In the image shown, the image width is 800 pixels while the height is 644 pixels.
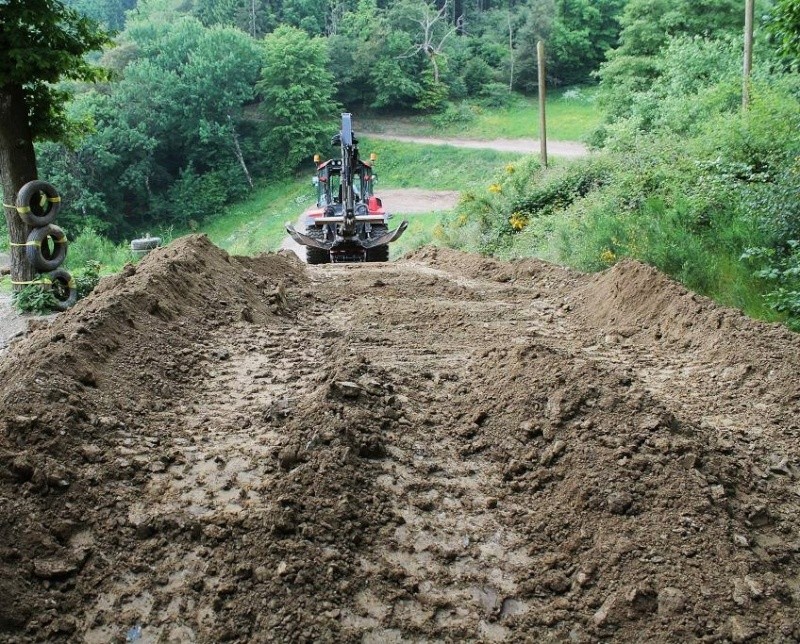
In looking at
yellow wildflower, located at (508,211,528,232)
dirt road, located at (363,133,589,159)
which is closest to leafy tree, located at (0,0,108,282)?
yellow wildflower, located at (508,211,528,232)

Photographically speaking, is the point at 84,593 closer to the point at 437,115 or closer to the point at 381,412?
the point at 381,412

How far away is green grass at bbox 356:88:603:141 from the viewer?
40.7 meters

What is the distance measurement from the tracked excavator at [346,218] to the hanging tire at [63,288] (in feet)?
17.9

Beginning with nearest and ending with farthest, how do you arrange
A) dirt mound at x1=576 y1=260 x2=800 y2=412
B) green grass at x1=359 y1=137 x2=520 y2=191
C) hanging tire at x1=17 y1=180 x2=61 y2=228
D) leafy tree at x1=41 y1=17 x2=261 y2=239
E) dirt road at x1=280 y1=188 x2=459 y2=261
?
dirt mound at x1=576 y1=260 x2=800 y2=412, hanging tire at x1=17 y1=180 x2=61 y2=228, dirt road at x1=280 y1=188 x2=459 y2=261, leafy tree at x1=41 y1=17 x2=261 y2=239, green grass at x1=359 y1=137 x2=520 y2=191

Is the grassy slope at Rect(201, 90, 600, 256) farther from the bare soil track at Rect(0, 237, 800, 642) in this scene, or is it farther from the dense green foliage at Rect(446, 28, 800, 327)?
the bare soil track at Rect(0, 237, 800, 642)

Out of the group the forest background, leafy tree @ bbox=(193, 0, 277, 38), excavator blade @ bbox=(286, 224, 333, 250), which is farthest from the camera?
leafy tree @ bbox=(193, 0, 277, 38)

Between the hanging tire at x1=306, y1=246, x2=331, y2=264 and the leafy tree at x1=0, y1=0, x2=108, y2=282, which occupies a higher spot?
the leafy tree at x1=0, y1=0, x2=108, y2=282

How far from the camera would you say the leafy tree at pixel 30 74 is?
951cm

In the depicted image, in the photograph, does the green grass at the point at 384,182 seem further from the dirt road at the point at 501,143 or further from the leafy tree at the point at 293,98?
the leafy tree at the point at 293,98

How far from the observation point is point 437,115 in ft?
147

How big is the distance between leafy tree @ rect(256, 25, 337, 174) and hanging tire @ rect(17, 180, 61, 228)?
29373mm

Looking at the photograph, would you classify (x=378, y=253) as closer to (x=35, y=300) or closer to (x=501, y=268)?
(x=501, y=268)

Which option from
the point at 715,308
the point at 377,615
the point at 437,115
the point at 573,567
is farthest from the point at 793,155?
the point at 437,115

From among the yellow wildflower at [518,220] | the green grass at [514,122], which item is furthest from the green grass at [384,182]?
the yellow wildflower at [518,220]
